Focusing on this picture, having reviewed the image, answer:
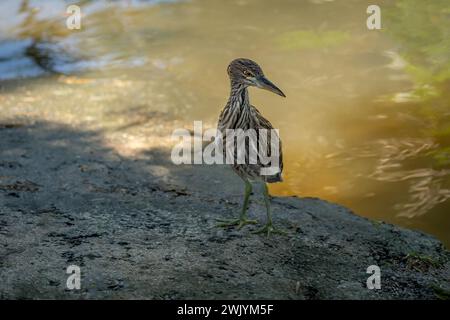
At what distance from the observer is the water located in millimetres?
7340

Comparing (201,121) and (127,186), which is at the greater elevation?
(201,121)

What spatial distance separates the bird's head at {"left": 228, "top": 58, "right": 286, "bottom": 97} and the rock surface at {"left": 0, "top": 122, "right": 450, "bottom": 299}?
1.19 m

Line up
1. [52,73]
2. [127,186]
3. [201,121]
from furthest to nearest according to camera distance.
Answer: [52,73] → [201,121] → [127,186]

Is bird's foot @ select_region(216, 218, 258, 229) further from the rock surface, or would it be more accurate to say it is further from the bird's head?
the bird's head

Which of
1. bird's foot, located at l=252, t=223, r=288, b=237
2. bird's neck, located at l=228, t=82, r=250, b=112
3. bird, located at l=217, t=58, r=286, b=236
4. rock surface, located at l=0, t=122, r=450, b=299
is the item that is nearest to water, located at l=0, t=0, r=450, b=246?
rock surface, located at l=0, t=122, r=450, b=299

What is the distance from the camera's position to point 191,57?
10.3 metres

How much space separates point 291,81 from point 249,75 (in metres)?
4.49

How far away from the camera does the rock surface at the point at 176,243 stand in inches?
173

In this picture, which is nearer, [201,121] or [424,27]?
[201,121]

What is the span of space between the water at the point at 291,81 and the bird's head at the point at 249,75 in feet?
7.67

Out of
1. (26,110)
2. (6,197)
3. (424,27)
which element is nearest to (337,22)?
(424,27)

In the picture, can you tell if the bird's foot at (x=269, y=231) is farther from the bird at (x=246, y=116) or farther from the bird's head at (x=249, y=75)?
the bird's head at (x=249, y=75)

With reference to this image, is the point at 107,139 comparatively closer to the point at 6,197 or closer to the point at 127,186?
the point at 127,186

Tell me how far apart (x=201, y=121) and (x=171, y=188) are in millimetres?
1991
